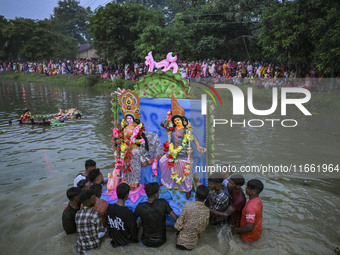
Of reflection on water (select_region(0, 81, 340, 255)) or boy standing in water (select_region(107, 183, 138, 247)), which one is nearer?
boy standing in water (select_region(107, 183, 138, 247))

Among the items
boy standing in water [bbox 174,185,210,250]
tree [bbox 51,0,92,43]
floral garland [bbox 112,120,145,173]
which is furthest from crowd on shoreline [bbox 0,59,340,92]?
tree [bbox 51,0,92,43]

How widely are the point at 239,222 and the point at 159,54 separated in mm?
19503

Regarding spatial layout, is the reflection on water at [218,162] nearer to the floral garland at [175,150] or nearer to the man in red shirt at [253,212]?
the man in red shirt at [253,212]

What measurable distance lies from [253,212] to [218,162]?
4.21m

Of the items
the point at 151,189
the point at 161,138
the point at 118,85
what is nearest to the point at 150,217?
the point at 151,189

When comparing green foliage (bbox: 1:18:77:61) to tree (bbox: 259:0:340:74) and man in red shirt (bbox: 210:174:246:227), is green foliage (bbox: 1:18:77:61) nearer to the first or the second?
tree (bbox: 259:0:340:74)

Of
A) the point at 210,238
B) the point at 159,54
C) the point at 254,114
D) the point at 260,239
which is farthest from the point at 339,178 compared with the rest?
the point at 159,54

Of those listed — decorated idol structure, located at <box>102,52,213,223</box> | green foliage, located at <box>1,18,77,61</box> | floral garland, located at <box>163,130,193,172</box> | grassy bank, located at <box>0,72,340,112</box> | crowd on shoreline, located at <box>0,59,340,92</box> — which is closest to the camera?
floral garland, located at <box>163,130,193,172</box>

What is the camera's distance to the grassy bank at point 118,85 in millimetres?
14727

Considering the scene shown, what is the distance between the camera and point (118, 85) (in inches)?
1008

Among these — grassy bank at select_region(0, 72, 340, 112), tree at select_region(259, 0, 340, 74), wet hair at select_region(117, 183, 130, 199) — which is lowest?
wet hair at select_region(117, 183, 130, 199)

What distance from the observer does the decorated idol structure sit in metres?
5.64

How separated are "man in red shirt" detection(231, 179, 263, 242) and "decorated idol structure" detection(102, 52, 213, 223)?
1233mm

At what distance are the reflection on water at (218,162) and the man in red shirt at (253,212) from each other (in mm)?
321
